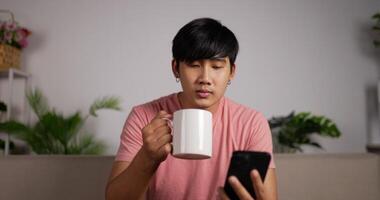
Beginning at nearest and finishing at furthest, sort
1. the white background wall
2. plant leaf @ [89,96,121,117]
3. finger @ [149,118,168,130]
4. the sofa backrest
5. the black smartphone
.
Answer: the black smartphone, finger @ [149,118,168,130], the sofa backrest, plant leaf @ [89,96,121,117], the white background wall

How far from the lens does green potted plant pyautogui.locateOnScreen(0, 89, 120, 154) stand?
2.71 meters

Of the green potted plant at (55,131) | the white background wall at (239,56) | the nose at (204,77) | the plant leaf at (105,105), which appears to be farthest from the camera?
the white background wall at (239,56)

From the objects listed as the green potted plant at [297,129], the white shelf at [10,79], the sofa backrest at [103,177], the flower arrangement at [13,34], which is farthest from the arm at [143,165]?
the flower arrangement at [13,34]

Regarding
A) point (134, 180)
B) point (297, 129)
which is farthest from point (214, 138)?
point (297, 129)

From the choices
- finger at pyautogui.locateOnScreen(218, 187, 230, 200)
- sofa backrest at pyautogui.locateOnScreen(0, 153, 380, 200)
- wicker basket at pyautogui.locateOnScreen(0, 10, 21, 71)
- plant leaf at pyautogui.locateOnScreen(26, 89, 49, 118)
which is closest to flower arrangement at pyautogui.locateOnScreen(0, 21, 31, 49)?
wicker basket at pyautogui.locateOnScreen(0, 10, 21, 71)

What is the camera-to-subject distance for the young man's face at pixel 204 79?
1011 millimetres

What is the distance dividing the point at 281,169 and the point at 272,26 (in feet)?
6.30

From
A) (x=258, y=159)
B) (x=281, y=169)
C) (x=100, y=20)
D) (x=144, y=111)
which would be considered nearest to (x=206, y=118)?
(x=258, y=159)

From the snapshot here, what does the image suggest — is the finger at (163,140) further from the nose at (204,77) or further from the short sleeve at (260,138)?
the short sleeve at (260,138)

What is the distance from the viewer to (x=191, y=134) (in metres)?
0.80

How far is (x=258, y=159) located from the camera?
76 cm

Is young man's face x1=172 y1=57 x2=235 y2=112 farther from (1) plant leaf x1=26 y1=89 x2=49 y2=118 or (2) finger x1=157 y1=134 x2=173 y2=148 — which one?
(1) plant leaf x1=26 y1=89 x2=49 y2=118

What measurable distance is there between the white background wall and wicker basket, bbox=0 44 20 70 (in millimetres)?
155

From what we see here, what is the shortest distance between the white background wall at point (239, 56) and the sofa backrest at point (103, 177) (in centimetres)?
168
